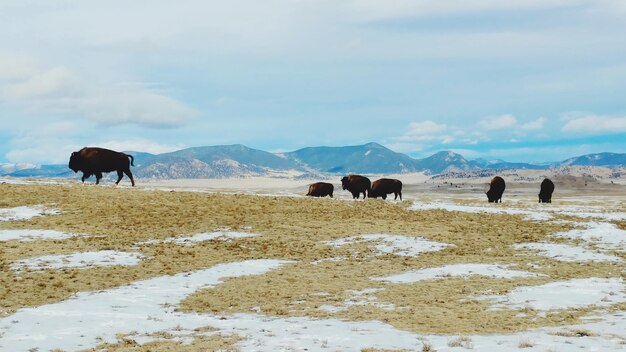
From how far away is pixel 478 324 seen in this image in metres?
14.0

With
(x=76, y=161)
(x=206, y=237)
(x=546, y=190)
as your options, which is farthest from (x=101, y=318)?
(x=546, y=190)

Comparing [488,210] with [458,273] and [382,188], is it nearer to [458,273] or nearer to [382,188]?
A: [458,273]

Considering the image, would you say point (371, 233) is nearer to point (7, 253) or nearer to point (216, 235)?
point (216, 235)

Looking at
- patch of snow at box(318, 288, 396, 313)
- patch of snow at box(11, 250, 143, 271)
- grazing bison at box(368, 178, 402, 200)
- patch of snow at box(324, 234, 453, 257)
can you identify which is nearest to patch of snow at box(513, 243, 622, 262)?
patch of snow at box(324, 234, 453, 257)

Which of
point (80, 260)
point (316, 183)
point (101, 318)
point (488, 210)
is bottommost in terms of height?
point (101, 318)

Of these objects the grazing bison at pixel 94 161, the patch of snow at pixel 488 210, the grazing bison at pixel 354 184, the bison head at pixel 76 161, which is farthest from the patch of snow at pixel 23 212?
the grazing bison at pixel 354 184

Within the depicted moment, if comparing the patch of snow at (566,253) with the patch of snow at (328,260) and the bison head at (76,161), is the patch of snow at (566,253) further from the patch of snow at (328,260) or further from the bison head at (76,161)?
the bison head at (76,161)

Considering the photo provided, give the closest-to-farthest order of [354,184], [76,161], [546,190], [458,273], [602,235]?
[458,273] → [602,235] → [76,161] → [546,190] → [354,184]

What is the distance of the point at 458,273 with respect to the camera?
73.2ft

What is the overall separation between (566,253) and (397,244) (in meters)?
8.00

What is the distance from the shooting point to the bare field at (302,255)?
1570 cm

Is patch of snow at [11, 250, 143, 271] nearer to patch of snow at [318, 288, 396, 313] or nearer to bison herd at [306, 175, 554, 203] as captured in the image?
patch of snow at [318, 288, 396, 313]

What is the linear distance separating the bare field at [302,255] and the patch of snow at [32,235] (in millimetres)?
672

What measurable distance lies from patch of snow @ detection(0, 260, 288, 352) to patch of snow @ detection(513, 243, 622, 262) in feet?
52.9
